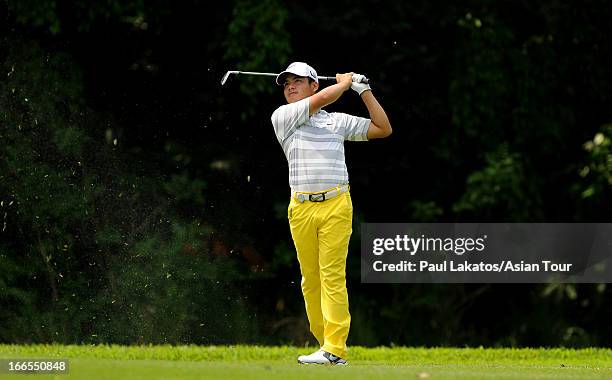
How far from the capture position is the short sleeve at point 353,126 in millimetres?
7992

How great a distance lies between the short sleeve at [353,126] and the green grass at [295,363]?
1360 millimetres

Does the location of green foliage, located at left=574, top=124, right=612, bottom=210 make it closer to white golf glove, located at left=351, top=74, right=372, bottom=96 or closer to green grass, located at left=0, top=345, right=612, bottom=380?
green grass, located at left=0, top=345, right=612, bottom=380

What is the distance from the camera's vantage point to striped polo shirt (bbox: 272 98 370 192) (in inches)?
308

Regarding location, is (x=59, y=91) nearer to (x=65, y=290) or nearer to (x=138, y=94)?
(x=138, y=94)

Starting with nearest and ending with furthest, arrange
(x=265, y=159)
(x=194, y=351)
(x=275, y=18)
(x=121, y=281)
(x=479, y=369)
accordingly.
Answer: (x=479, y=369)
(x=194, y=351)
(x=121, y=281)
(x=275, y=18)
(x=265, y=159)

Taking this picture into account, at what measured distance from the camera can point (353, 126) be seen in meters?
8.01

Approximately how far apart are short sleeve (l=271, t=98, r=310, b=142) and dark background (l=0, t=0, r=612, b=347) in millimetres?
4386

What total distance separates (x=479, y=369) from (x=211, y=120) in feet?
20.3

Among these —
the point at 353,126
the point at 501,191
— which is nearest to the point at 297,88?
the point at 353,126

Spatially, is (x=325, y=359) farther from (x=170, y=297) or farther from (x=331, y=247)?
(x=170, y=297)

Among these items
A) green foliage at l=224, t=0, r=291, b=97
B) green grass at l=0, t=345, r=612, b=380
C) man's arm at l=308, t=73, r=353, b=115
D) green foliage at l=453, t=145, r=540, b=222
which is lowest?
green grass at l=0, t=345, r=612, b=380

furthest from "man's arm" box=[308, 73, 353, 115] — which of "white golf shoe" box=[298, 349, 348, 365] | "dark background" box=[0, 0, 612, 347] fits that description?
"dark background" box=[0, 0, 612, 347]

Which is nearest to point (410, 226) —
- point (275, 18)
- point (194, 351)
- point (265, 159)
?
point (265, 159)

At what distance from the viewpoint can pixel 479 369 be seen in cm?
837
